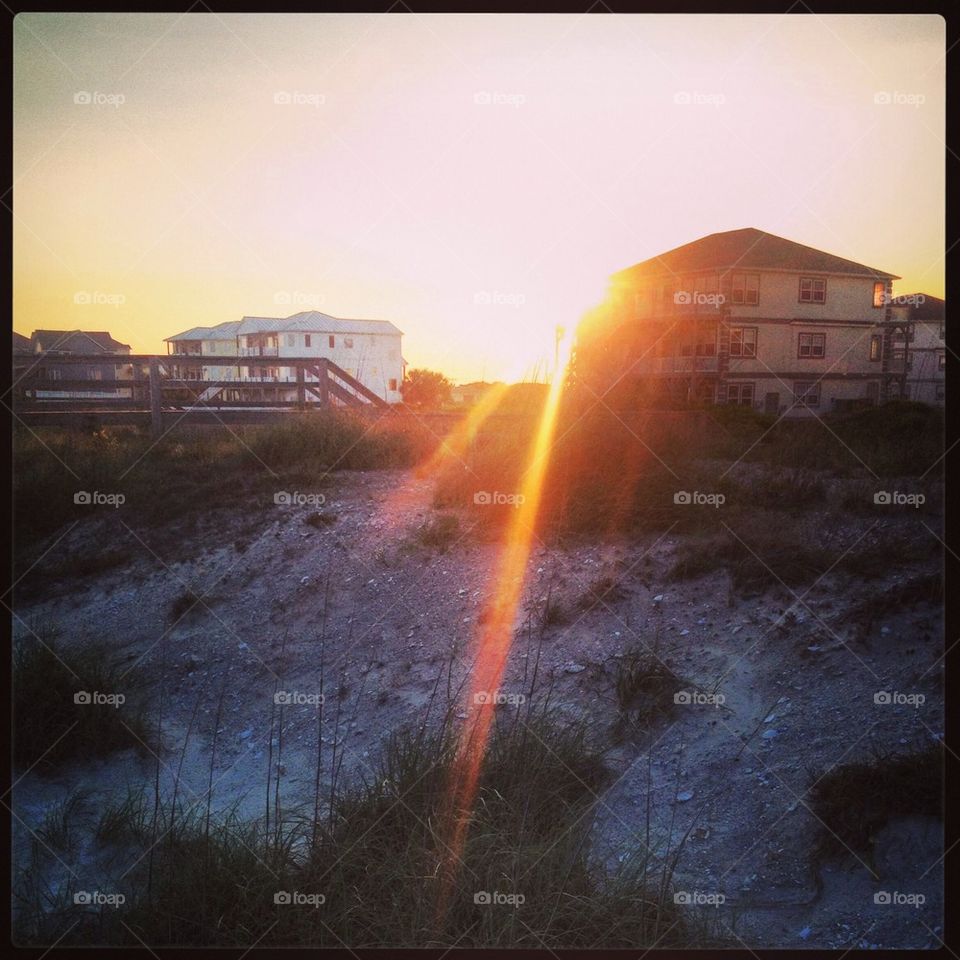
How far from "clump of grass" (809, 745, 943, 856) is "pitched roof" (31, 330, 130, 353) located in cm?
410

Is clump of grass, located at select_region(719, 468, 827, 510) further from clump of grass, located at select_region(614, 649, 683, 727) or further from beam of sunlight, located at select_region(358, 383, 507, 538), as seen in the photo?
beam of sunlight, located at select_region(358, 383, 507, 538)

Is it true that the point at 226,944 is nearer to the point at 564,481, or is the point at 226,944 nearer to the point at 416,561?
the point at 416,561

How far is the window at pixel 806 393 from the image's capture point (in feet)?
13.6

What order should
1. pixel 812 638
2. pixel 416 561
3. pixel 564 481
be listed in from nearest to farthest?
pixel 812 638
pixel 416 561
pixel 564 481

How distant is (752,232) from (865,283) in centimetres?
89

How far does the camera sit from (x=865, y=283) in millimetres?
3672

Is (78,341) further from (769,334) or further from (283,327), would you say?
(769,334)

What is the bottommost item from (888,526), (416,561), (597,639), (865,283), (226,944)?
(226,944)

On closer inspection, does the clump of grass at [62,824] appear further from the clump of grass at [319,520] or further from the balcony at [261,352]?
the balcony at [261,352]

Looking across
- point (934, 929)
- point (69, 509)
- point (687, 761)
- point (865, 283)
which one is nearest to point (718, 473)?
point (865, 283)

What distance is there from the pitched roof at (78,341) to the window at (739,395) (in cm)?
408

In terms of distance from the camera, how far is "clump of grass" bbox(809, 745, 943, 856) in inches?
101

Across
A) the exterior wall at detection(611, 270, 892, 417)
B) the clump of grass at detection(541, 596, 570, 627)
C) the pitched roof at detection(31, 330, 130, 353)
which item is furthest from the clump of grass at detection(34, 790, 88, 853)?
the exterior wall at detection(611, 270, 892, 417)

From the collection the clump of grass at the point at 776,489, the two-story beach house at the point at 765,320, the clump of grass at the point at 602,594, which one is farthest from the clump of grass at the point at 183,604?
the clump of grass at the point at 776,489
